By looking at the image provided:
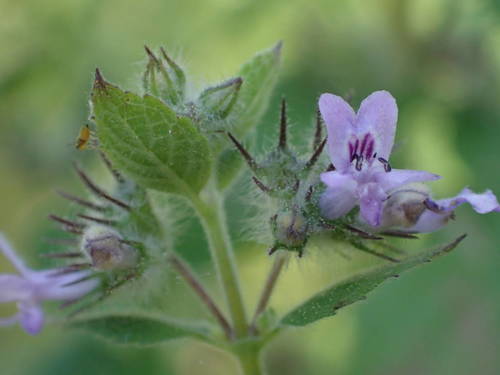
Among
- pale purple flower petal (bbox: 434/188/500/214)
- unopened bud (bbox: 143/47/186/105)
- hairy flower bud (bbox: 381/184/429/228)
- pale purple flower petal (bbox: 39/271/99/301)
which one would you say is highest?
unopened bud (bbox: 143/47/186/105)

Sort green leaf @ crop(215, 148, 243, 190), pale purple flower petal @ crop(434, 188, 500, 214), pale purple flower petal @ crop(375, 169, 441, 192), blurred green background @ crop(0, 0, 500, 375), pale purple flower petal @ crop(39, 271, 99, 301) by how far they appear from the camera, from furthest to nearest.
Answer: blurred green background @ crop(0, 0, 500, 375) < pale purple flower petal @ crop(39, 271, 99, 301) < green leaf @ crop(215, 148, 243, 190) < pale purple flower petal @ crop(434, 188, 500, 214) < pale purple flower petal @ crop(375, 169, 441, 192)

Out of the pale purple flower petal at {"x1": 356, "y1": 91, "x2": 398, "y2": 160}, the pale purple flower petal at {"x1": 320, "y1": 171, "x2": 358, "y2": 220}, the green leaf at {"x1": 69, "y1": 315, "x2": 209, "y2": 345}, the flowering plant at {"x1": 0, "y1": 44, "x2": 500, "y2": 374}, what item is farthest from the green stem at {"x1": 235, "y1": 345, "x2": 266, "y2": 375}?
the pale purple flower petal at {"x1": 356, "y1": 91, "x2": 398, "y2": 160}

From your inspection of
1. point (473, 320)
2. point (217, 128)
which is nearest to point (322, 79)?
point (473, 320)

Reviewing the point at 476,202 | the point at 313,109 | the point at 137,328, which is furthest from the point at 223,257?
the point at 313,109

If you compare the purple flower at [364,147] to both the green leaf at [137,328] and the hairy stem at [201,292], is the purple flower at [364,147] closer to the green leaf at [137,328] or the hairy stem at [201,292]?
the hairy stem at [201,292]

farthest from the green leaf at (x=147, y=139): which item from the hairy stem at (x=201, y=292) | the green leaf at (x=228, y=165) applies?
the hairy stem at (x=201, y=292)

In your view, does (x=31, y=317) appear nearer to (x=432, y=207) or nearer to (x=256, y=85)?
(x=256, y=85)

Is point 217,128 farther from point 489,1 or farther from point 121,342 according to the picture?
point 489,1

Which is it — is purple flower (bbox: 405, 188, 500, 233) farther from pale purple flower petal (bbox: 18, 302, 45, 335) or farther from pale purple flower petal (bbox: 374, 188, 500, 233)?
pale purple flower petal (bbox: 18, 302, 45, 335)
